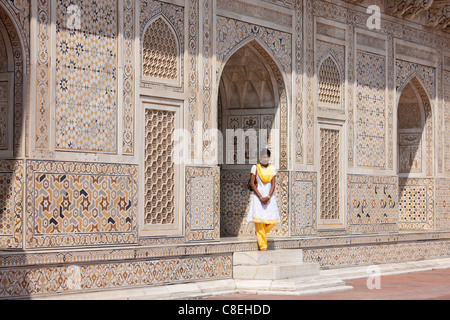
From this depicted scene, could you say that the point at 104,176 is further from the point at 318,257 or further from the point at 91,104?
the point at 318,257

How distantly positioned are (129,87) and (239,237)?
132 inches

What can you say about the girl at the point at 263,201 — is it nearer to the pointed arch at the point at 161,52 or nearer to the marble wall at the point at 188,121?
the marble wall at the point at 188,121

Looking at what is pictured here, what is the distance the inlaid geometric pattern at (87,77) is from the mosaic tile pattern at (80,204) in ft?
0.97

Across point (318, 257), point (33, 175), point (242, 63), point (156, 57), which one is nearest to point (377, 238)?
point (318, 257)

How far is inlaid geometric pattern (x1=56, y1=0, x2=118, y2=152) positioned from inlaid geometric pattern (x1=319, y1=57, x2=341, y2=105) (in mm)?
4395

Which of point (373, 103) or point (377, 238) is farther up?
point (373, 103)

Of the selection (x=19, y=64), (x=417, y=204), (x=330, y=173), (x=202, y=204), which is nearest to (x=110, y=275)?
(x=202, y=204)

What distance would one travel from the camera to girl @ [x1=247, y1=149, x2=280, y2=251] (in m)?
11.5

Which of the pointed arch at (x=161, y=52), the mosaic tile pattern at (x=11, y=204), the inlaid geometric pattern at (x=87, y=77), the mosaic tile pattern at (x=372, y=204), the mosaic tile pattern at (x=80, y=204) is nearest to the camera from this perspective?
the mosaic tile pattern at (x=11, y=204)

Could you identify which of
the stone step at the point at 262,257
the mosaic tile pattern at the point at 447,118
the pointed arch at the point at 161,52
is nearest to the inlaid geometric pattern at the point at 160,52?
the pointed arch at the point at 161,52

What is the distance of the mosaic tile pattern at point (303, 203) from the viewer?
498 inches

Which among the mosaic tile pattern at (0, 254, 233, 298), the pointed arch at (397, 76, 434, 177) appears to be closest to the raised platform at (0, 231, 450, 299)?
the mosaic tile pattern at (0, 254, 233, 298)

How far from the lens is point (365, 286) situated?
12.2m

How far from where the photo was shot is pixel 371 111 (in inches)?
571
